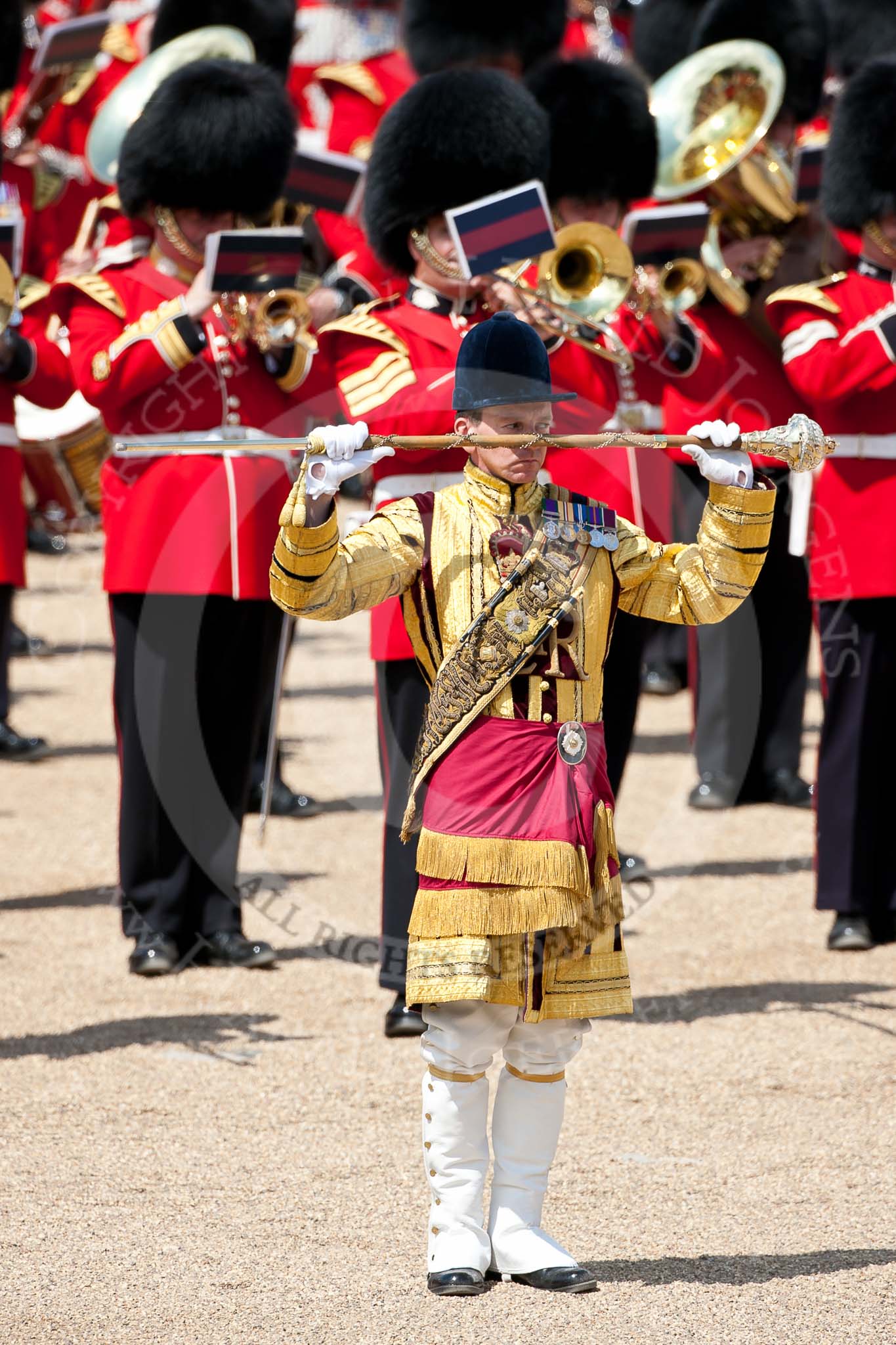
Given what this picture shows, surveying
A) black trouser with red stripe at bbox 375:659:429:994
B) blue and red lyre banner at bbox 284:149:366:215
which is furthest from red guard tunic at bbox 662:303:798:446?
black trouser with red stripe at bbox 375:659:429:994

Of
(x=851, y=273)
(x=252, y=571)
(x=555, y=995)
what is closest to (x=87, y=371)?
(x=252, y=571)

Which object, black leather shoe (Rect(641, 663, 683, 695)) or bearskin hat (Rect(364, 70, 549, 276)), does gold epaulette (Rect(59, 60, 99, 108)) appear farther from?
bearskin hat (Rect(364, 70, 549, 276))

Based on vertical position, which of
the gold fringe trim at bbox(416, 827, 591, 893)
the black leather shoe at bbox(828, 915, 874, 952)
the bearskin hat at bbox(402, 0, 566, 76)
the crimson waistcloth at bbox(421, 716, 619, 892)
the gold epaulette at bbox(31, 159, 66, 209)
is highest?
the bearskin hat at bbox(402, 0, 566, 76)

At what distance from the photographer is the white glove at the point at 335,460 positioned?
306cm

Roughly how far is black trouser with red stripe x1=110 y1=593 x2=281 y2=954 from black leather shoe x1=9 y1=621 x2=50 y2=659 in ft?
12.7

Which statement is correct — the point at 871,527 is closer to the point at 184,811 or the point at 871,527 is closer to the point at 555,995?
the point at 184,811

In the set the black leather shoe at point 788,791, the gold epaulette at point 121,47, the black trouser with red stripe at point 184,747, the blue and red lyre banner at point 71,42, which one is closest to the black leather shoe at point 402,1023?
the black trouser with red stripe at point 184,747

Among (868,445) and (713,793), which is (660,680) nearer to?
(713,793)

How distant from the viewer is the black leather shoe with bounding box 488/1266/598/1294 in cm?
316

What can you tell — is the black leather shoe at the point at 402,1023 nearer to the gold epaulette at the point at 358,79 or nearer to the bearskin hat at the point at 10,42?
the bearskin hat at the point at 10,42

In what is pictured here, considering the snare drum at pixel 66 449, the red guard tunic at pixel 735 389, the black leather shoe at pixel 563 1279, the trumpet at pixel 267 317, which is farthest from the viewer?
the red guard tunic at pixel 735 389

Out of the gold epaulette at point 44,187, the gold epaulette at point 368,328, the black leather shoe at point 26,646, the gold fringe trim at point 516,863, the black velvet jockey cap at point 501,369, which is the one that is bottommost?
the black leather shoe at point 26,646

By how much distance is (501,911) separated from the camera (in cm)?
320

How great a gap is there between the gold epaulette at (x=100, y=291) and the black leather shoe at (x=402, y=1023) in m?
1.57
